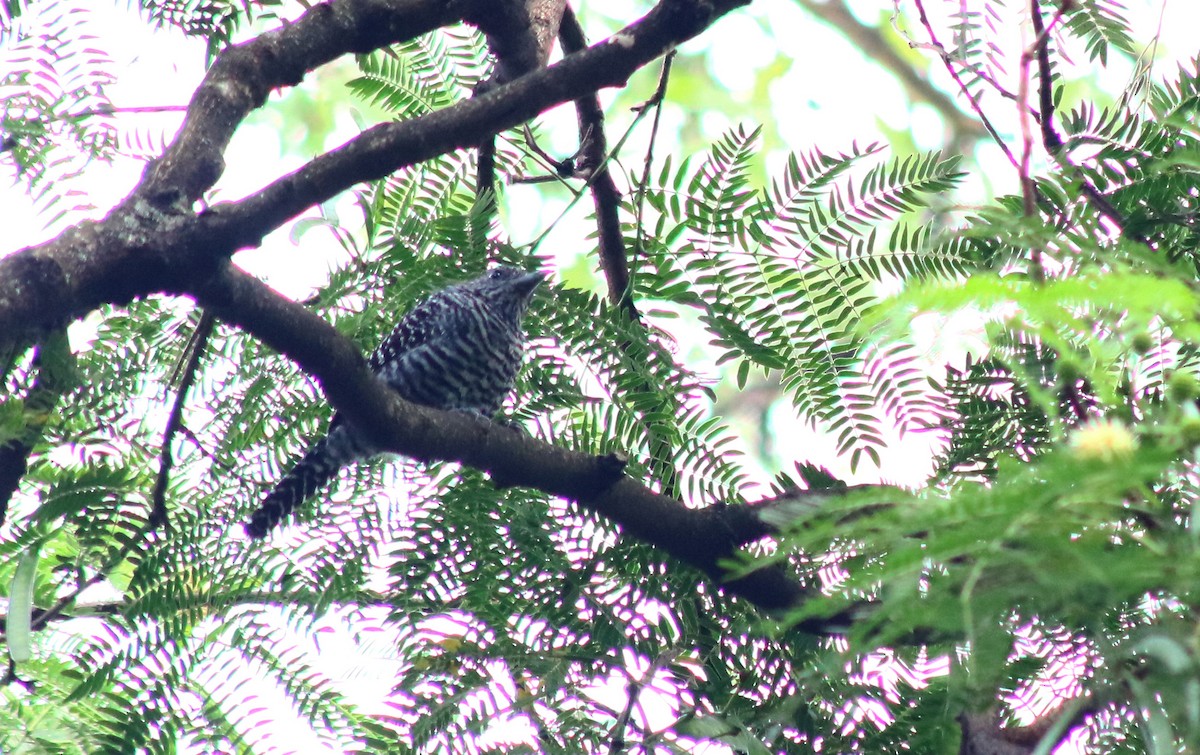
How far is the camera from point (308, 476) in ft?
9.98

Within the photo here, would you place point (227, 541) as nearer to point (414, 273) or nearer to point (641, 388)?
point (414, 273)

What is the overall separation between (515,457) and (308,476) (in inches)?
26.6

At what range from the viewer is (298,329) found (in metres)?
2.34

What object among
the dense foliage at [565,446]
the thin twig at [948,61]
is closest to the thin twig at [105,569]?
the dense foliage at [565,446]

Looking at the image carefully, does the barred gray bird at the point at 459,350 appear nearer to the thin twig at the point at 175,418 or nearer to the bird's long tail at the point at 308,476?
the bird's long tail at the point at 308,476

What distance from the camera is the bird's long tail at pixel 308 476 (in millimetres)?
2666

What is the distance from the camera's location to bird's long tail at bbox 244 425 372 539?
2666 millimetres

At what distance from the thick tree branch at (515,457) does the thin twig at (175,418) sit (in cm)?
30

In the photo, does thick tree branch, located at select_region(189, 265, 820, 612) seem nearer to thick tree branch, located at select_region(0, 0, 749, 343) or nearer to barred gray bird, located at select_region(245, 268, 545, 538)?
thick tree branch, located at select_region(0, 0, 749, 343)

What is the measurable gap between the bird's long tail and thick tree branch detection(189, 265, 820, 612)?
11.2 inches

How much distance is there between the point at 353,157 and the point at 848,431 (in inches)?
46.5

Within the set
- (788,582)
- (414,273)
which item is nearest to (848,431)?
(788,582)

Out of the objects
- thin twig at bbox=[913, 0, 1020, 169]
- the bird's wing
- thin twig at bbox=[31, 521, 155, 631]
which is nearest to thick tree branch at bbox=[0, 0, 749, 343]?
thin twig at bbox=[913, 0, 1020, 169]

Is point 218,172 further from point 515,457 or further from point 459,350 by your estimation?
point 459,350
